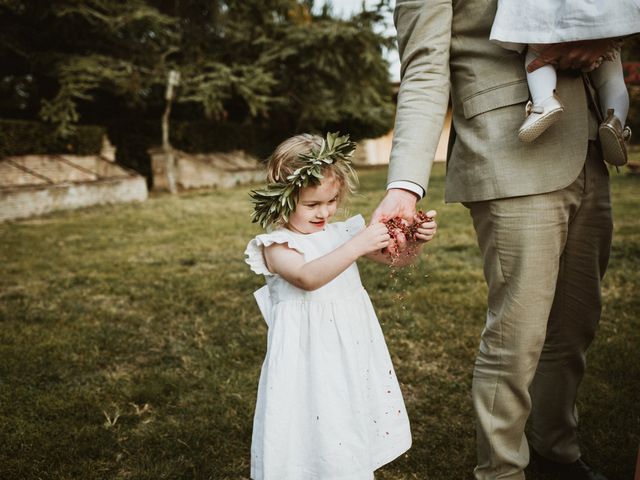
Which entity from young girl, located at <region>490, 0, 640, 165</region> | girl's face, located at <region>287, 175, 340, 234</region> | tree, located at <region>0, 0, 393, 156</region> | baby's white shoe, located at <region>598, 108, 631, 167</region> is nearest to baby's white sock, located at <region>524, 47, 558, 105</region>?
young girl, located at <region>490, 0, 640, 165</region>

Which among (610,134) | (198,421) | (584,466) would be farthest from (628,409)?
(198,421)

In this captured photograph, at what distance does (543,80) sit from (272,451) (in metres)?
1.48

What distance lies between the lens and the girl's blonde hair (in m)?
1.99

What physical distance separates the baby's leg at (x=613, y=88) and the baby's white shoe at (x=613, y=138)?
0.08m

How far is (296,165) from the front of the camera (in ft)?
6.59

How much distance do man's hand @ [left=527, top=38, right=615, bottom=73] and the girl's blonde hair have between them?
2.28ft

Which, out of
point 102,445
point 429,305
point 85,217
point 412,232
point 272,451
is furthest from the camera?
point 85,217

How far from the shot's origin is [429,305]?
4.38 m

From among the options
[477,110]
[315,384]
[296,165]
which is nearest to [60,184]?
[296,165]

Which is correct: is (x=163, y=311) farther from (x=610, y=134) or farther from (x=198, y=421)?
(x=610, y=134)

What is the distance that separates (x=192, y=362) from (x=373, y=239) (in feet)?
7.36

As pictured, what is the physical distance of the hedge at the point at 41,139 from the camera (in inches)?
460

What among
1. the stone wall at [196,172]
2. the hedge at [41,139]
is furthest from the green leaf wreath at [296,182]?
the stone wall at [196,172]

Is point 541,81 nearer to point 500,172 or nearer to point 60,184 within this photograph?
point 500,172
